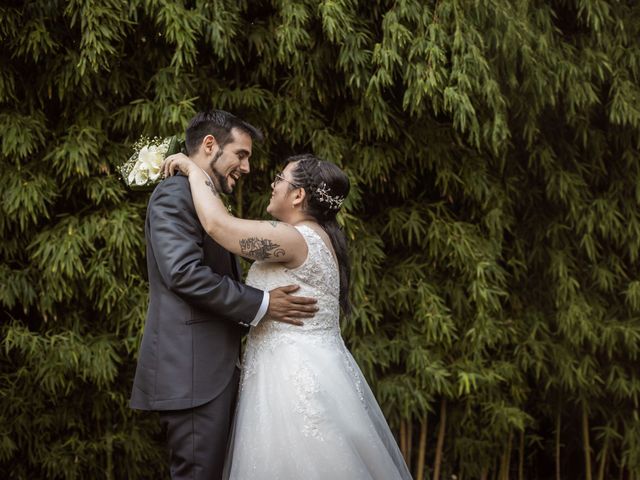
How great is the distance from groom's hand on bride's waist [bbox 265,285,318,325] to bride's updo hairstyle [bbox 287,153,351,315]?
282 millimetres

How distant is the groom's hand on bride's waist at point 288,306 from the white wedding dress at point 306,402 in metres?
0.04

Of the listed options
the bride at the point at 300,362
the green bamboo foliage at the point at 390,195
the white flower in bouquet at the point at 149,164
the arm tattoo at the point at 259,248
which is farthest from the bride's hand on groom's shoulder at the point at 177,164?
the green bamboo foliage at the point at 390,195

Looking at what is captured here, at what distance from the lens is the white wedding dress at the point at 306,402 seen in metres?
2.75

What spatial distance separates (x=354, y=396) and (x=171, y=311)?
0.71m

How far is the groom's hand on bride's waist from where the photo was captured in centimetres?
284

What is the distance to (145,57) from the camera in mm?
4180

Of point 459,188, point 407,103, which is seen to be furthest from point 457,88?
point 459,188

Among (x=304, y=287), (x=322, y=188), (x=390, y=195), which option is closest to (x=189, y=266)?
(x=304, y=287)

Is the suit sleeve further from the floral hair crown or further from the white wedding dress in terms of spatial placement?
the floral hair crown

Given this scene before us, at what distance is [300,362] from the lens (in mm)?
2842

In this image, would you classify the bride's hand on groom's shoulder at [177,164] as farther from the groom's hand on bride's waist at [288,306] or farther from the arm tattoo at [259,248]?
the groom's hand on bride's waist at [288,306]

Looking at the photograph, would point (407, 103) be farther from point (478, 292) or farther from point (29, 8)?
point (29, 8)

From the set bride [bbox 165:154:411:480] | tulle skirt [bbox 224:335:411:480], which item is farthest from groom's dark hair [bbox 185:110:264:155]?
tulle skirt [bbox 224:335:411:480]

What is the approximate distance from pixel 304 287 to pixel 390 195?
1.76 metres
